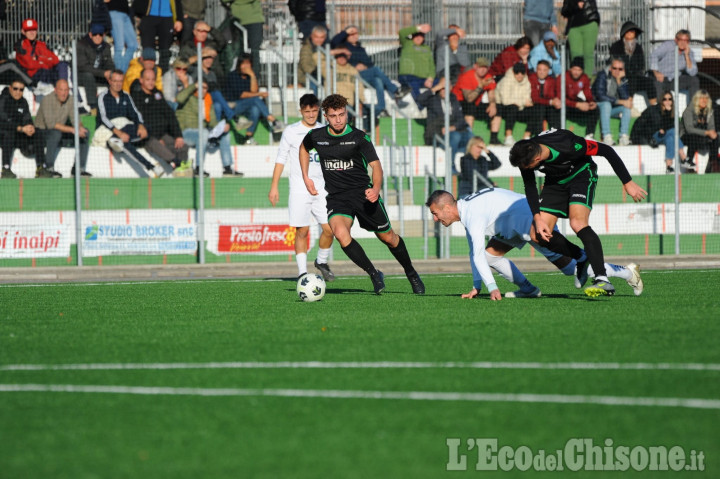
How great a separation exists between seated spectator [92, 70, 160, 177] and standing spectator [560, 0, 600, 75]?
9.46 m

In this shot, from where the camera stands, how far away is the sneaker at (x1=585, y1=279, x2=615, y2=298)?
9.92m

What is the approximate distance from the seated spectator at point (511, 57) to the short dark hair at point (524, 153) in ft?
43.9

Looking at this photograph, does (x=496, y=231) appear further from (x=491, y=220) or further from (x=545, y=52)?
(x=545, y=52)

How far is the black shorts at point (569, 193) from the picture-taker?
10.4 meters

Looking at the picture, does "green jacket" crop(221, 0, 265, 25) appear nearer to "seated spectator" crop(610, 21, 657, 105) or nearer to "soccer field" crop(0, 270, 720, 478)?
"seated spectator" crop(610, 21, 657, 105)

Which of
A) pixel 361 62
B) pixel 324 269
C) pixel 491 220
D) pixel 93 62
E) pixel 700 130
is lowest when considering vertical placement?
pixel 324 269

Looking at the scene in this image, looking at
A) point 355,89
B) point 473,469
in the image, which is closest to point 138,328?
point 473,469

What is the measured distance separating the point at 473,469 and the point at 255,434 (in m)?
1.04

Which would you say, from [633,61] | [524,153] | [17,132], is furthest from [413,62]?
[524,153]

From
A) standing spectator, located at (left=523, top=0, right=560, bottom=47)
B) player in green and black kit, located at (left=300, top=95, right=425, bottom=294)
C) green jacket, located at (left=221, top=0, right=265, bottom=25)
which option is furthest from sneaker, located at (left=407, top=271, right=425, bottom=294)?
standing spectator, located at (left=523, top=0, right=560, bottom=47)

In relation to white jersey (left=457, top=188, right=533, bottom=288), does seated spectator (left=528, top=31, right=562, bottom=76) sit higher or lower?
higher

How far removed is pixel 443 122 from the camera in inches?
851

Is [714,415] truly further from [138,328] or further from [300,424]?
[138,328]

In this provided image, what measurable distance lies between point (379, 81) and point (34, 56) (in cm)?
728
